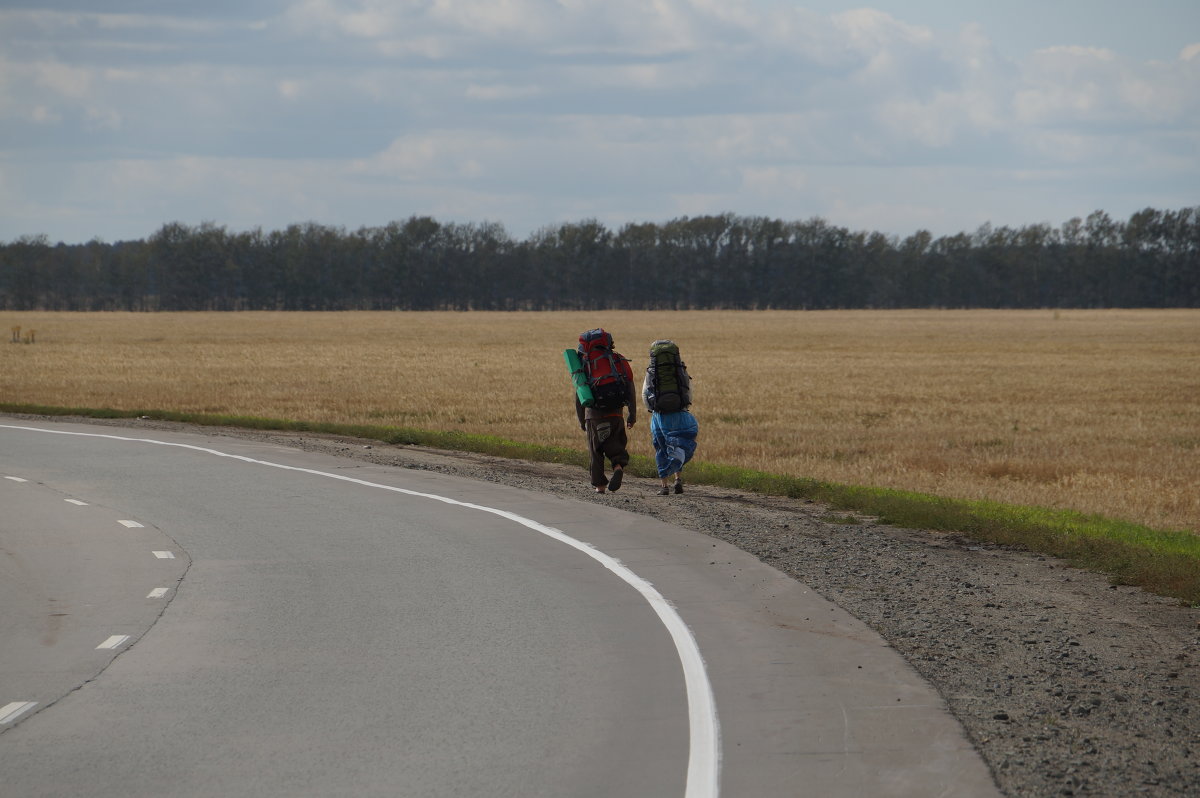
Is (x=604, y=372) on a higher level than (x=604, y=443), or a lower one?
higher

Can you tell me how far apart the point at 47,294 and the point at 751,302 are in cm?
8899

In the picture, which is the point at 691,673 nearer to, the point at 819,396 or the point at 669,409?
the point at 669,409

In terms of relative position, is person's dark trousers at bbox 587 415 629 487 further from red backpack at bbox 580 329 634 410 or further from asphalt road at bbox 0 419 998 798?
asphalt road at bbox 0 419 998 798

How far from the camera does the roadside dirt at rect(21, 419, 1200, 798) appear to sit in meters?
6.01

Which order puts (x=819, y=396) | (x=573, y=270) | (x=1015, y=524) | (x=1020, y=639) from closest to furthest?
(x=1020, y=639), (x=1015, y=524), (x=819, y=396), (x=573, y=270)

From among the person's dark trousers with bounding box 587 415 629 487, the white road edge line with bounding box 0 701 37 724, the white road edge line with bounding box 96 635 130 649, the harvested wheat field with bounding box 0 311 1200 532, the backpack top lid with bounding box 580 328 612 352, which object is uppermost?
the backpack top lid with bounding box 580 328 612 352

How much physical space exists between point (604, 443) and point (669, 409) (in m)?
0.97

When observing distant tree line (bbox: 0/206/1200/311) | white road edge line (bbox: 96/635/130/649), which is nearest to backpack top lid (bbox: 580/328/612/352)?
white road edge line (bbox: 96/635/130/649)

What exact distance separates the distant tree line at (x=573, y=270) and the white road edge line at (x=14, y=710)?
16522cm

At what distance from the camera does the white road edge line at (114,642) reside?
8125mm

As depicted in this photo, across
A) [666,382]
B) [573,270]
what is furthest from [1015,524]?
[573,270]

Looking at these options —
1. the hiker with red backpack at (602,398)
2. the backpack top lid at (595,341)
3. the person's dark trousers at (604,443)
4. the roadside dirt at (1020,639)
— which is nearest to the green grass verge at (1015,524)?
the roadside dirt at (1020,639)

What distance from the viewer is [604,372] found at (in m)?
15.4

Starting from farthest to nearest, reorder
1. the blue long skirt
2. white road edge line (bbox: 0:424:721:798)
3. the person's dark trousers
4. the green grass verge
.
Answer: the person's dark trousers, the blue long skirt, the green grass verge, white road edge line (bbox: 0:424:721:798)
